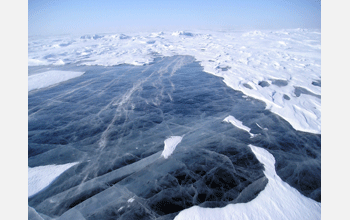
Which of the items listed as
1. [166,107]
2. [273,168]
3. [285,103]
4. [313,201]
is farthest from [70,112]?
[285,103]

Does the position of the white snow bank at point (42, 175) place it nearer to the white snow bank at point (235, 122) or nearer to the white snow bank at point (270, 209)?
the white snow bank at point (270, 209)

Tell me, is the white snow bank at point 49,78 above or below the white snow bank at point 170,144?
above

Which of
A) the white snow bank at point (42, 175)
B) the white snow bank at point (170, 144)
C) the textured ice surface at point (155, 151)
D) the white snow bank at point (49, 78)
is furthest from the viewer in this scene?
the white snow bank at point (49, 78)

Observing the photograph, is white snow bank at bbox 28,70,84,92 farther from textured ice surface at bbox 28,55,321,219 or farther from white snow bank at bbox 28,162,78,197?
white snow bank at bbox 28,162,78,197

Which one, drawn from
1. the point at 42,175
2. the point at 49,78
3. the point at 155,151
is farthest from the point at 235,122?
the point at 49,78

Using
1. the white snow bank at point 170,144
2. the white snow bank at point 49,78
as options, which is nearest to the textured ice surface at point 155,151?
the white snow bank at point 170,144

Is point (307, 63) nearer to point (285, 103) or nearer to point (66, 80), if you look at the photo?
point (285, 103)
